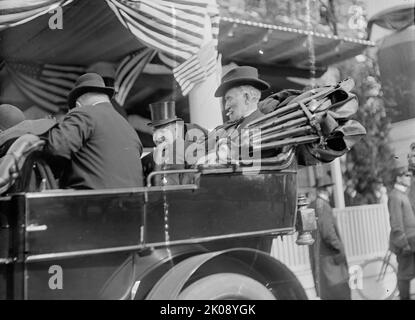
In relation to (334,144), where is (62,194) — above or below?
below

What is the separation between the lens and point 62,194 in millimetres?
1715

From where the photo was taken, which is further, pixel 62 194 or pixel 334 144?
pixel 334 144

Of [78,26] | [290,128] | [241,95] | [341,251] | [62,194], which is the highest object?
[78,26]

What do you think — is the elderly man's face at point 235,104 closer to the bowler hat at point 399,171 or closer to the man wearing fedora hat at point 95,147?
the man wearing fedora hat at point 95,147

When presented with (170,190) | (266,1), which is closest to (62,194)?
(170,190)

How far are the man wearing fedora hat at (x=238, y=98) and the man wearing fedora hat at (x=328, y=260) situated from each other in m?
Answer: 0.60

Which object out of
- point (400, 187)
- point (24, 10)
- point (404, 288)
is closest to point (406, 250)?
point (404, 288)

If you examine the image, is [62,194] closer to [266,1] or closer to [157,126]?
[157,126]

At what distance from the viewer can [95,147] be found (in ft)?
6.68

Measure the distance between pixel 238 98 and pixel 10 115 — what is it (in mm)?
1108

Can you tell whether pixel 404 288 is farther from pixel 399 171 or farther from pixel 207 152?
pixel 207 152

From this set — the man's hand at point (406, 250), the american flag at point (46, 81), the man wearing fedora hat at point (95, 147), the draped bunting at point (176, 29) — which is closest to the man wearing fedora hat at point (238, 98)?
the draped bunting at point (176, 29)

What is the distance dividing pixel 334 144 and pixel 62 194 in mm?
1342

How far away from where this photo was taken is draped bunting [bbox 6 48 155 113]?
224 cm
